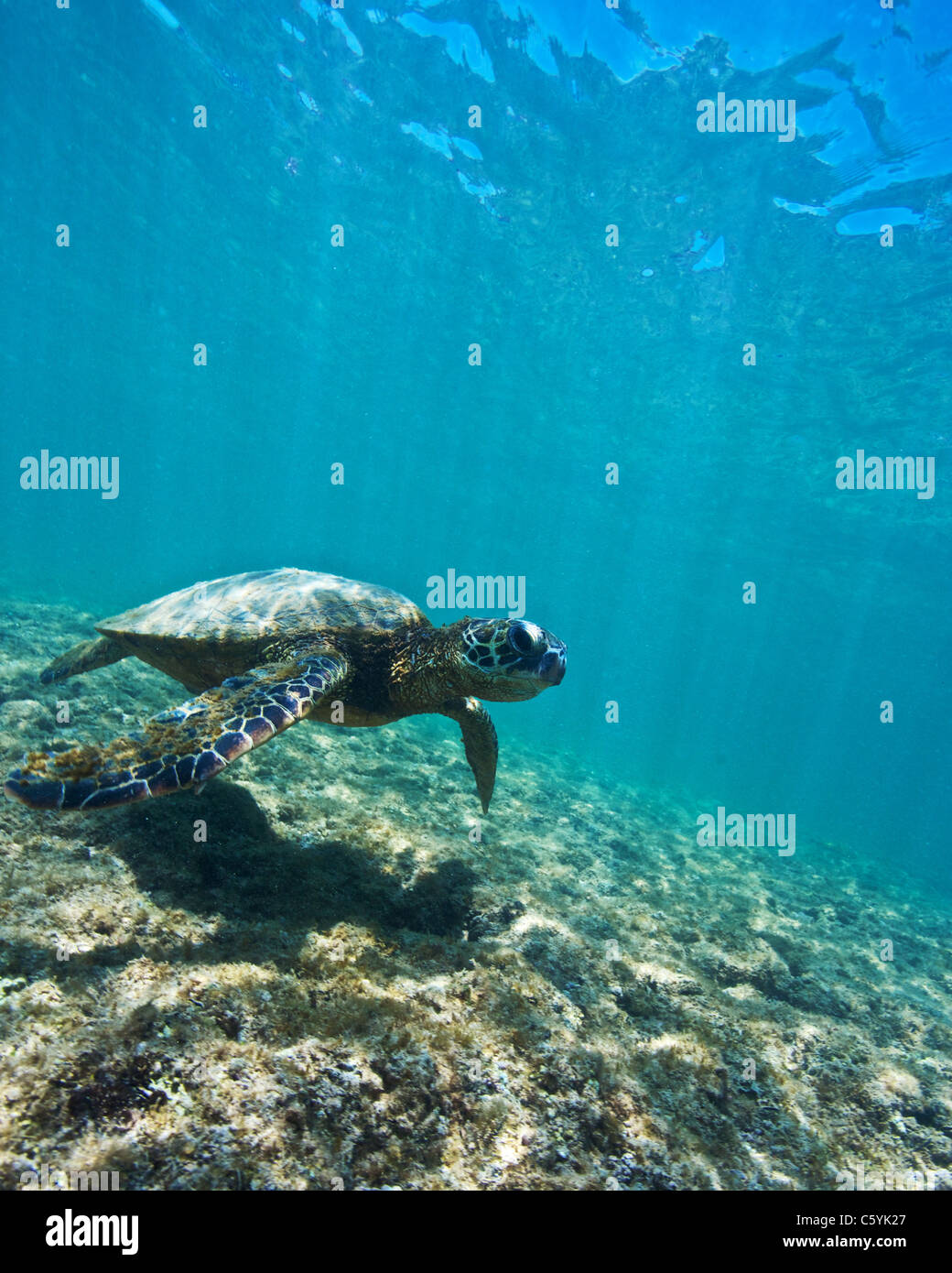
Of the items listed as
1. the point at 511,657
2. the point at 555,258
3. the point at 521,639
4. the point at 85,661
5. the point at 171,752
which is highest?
the point at 555,258

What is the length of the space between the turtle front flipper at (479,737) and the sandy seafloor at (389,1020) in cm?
84

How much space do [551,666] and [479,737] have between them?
7.05 ft

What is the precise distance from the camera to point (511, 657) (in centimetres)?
418

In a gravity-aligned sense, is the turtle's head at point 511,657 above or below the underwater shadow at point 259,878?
above

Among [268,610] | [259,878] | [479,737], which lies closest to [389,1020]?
[259,878]

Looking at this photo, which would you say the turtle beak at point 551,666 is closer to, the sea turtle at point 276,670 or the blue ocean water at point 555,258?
the sea turtle at point 276,670

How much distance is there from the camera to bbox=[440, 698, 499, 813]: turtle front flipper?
18.0 ft

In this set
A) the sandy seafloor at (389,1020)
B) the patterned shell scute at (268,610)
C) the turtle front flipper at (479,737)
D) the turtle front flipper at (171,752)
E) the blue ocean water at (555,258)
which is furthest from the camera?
the blue ocean water at (555,258)

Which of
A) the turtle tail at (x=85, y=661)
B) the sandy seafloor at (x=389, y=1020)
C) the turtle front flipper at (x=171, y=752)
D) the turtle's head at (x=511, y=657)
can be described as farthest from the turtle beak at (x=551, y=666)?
the turtle tail at (x=85, y=661)

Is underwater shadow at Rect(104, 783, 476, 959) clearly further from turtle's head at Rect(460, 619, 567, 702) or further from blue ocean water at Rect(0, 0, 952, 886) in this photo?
blue ocean water at Rect(0, 0, 952, 886)

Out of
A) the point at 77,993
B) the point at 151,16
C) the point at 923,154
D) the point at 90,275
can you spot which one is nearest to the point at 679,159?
the point at 923,154

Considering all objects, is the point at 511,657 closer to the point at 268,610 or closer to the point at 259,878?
the point at 259,878

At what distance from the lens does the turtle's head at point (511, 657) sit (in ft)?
13.5

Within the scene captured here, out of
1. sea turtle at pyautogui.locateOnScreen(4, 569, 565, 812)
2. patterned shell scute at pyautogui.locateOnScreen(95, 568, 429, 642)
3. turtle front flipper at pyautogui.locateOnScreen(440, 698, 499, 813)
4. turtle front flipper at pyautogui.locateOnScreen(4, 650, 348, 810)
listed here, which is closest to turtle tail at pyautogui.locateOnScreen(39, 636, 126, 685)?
sea turtle at pyautogui.locateOnScreen(4, 569, 565, 812)
